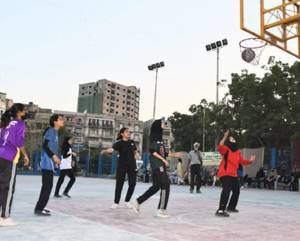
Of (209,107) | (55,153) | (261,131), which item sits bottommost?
(55,153)

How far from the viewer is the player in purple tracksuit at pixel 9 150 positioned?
624 cm

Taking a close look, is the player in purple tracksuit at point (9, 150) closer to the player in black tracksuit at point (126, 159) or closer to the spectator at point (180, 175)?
the player in black tracksuit at point (126, 159)

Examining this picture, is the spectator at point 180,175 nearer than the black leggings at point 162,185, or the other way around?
the black leggings at point 162,185

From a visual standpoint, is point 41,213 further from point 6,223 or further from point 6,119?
point 6,119

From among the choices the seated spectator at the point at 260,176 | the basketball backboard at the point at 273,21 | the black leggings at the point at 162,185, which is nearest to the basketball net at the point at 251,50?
the basketball backboard at the point at 273,21

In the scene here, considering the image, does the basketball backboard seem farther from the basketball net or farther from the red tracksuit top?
the red tracksuit top

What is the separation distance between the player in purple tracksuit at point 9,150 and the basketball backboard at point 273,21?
369 inches

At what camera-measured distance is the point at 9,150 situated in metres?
6.34

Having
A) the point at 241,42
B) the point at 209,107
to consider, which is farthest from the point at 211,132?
the point at 241,42

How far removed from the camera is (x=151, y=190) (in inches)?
315

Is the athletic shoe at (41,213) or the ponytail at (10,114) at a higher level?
the ponytail at (10,114)

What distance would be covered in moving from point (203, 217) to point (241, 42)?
32.2 feet

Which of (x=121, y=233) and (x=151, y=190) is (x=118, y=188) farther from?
(x=121, y=233)

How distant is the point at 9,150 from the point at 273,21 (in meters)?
10.2
